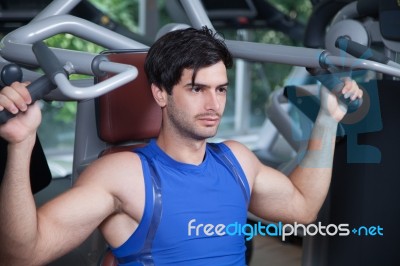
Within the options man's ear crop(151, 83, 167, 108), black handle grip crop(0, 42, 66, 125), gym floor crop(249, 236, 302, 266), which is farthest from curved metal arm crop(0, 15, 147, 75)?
gym floor crop(249, 236, 302, 266)

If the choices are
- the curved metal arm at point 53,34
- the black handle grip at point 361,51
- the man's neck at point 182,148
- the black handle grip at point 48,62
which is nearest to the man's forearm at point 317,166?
the black handle grip at point 361,51

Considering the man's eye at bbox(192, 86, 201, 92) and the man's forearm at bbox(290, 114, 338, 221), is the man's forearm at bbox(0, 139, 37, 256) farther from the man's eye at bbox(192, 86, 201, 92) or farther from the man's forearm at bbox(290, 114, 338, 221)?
the man's forearm at bbox(290, 114, 338, 221)

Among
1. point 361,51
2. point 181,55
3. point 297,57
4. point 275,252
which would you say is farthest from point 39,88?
point 275,252

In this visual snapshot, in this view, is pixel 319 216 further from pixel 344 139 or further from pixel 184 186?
pixel 184 186

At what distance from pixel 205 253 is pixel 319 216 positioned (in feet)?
1.94

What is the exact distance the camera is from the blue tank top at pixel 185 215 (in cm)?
127

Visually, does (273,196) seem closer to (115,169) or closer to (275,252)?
(115,169)

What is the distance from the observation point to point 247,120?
5.02 m

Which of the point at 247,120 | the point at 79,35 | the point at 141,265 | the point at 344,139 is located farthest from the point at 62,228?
the point at 247,120

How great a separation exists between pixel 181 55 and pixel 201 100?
97 millimetres

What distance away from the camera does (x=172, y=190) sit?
4.21ft

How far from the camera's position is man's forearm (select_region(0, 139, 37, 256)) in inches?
41.5

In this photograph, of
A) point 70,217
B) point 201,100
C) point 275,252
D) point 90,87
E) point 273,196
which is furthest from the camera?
point 275,252

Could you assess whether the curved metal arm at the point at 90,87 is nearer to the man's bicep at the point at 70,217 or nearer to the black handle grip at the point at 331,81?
the man's bicep at the point at 70,217
